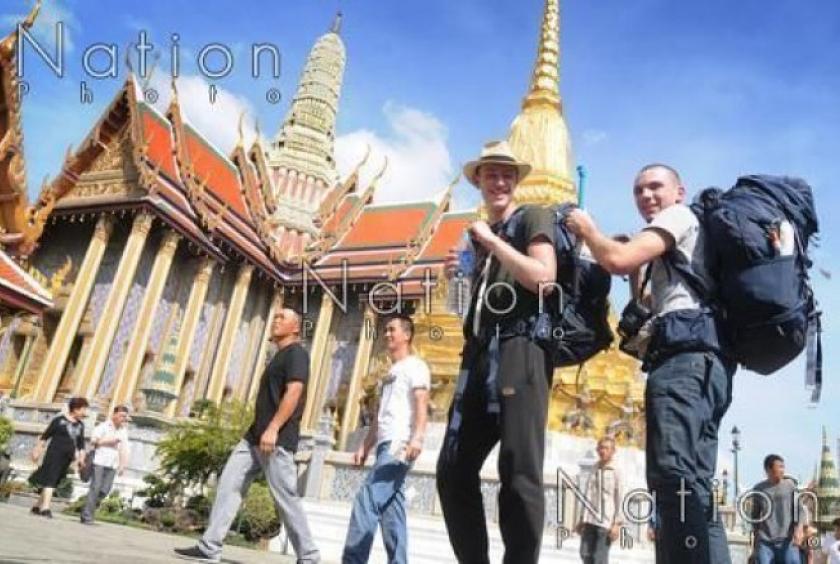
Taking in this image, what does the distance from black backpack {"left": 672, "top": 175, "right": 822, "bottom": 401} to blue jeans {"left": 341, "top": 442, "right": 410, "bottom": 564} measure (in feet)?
5.89

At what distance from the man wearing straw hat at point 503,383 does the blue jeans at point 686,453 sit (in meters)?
0.34

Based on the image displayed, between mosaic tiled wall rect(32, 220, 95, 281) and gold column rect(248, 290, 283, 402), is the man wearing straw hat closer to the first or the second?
mosaic tiled wall rect(32, 220, 95, 281)

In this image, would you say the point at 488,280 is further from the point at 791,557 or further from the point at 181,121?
the point at 181,121

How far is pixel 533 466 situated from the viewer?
2074mm

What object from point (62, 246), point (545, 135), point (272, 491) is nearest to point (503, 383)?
point (272, 491)

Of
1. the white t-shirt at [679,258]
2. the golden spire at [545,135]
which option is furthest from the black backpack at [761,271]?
the golden spire at [545,135]

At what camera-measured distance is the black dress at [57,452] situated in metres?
6.62

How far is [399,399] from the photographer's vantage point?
384 centimetres

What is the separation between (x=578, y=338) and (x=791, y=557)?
148 inches

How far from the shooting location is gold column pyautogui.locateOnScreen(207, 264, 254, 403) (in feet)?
73.0

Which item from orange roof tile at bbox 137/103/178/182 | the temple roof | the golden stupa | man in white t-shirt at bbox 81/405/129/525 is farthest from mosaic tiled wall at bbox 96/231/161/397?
man in white t-shirt at bbox 81/405/129/525

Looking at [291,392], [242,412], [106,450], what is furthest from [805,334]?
[242,412]

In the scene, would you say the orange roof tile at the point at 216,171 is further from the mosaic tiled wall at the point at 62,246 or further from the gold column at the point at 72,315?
the gold column at the point at 72,315

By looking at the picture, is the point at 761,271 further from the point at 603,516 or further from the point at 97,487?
the point at 97,487
